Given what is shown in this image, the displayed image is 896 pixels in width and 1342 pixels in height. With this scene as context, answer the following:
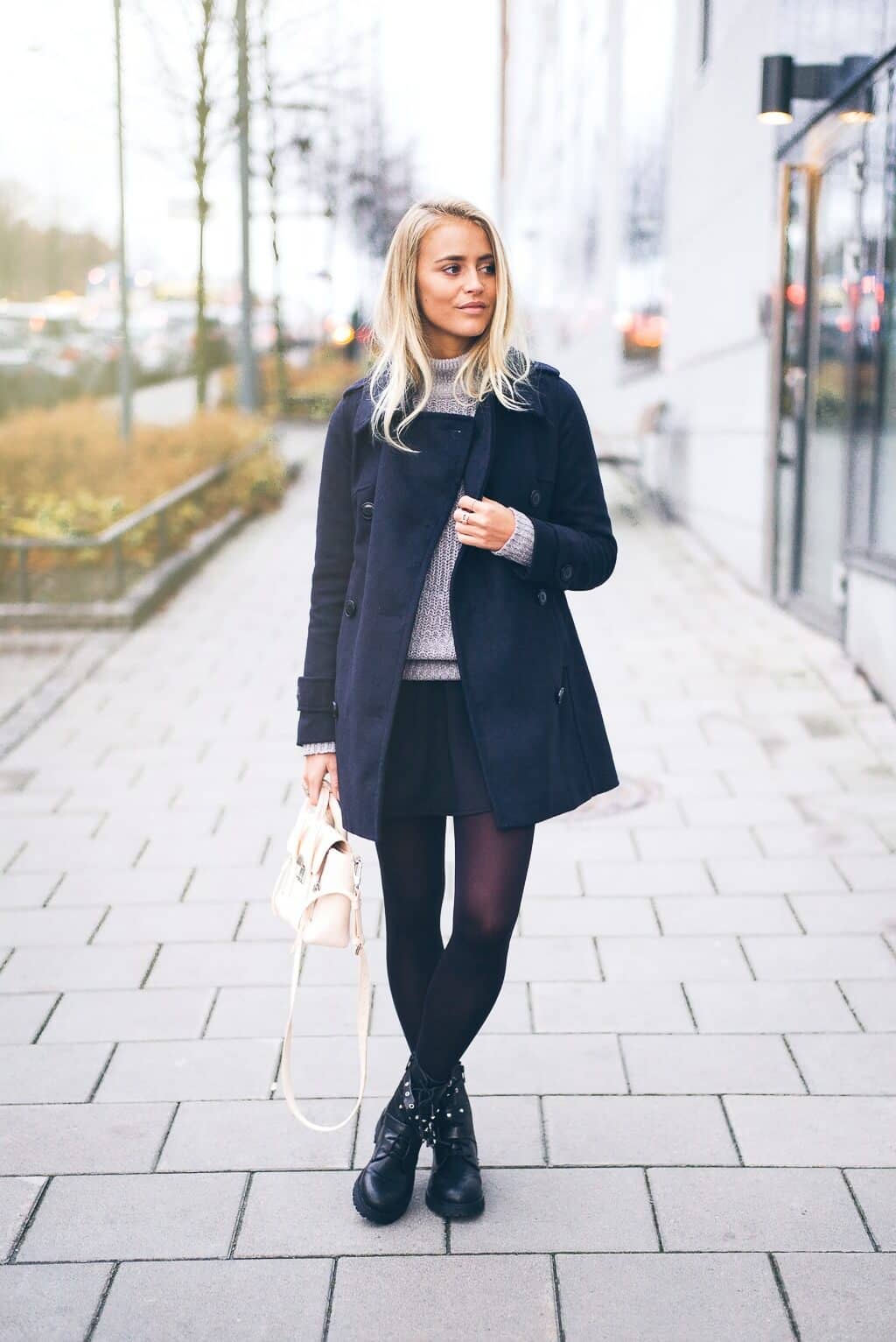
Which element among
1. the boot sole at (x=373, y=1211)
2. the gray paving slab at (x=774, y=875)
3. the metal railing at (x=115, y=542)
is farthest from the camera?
the metal railing at (x=115, y=542)

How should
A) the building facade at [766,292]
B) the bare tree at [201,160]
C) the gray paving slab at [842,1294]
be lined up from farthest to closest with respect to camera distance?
the bare tree at [201,160], the building facade at [766,292], the gray paving slab at [842,1294]

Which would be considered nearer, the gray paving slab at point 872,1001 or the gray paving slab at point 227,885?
the gray paving slab at point 872,1001

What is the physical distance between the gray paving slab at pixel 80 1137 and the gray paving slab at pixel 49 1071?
0.06 metres

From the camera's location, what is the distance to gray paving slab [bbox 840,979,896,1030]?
376 centimetres

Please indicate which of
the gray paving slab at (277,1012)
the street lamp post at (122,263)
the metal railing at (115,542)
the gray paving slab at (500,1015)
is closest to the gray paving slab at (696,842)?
the gray paving slab at (500,1015)

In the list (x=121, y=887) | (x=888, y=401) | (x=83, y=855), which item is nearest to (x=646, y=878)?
(x=121, y=887)

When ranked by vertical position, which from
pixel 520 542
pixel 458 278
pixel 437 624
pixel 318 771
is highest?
pixel 458 278

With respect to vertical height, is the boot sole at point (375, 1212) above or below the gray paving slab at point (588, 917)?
above

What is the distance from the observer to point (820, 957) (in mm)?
4195

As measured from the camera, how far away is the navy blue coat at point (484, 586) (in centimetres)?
274

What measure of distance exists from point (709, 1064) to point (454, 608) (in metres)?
1.44

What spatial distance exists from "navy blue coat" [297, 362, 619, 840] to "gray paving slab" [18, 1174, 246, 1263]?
812 mm

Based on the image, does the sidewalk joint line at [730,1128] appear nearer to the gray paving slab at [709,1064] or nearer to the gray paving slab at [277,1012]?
the gray paving slab at [709,1064]

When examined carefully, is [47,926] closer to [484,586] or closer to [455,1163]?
[455,1163]
